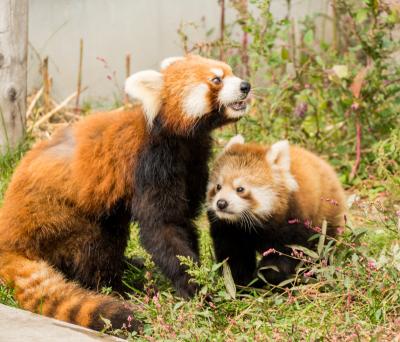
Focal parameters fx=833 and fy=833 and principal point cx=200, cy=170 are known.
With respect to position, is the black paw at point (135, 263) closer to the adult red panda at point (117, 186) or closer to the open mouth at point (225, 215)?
the adult red panda at point (117, 186)

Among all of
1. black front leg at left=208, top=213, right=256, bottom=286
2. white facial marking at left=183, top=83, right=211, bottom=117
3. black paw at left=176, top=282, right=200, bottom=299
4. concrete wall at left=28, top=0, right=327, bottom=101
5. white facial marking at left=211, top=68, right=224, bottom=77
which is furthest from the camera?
concrete wall at left=28, top=0, right=327, bottom=101

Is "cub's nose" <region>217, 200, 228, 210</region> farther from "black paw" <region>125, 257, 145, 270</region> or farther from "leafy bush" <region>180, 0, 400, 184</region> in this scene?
"leafy bush" <region>180, 0, 400, 184</region>

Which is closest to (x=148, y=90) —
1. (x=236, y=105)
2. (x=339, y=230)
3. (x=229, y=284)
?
(x=236, y=105)

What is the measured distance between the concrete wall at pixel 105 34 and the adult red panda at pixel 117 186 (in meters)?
3.34

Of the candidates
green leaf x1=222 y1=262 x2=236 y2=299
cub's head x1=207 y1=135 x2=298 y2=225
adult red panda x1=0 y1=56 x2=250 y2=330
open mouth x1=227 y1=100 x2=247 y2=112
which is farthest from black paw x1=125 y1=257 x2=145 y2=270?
open mouth x1=227 y1=100 x2=247 y2=112

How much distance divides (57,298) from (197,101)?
123cm

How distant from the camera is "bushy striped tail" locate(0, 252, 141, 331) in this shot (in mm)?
3914

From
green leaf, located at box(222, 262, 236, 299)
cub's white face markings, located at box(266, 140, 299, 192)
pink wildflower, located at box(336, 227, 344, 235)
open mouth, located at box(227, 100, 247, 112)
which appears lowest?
green leaf, located at box(222, 262, 236, 299)

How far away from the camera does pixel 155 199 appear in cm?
425

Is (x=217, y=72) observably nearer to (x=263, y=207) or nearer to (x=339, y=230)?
(x=263, y=207)

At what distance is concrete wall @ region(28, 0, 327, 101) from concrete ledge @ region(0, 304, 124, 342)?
13.4ft

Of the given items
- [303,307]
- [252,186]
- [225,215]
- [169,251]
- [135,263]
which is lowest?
[135,263]

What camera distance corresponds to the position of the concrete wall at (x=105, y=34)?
7.63 m

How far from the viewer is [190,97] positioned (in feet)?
14.3
